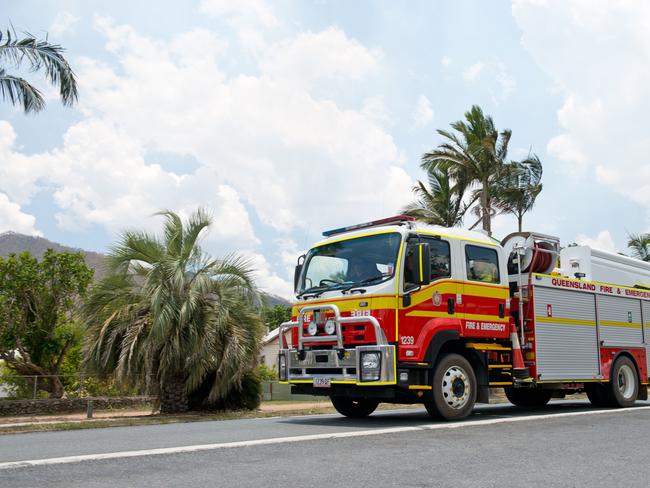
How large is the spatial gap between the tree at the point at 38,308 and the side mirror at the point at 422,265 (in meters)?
21.3

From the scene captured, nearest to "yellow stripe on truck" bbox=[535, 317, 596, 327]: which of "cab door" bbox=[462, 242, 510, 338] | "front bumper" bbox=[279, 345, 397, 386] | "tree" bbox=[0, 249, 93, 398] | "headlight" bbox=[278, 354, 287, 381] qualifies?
"cab door" bbox=[462, 242, 510, 338]

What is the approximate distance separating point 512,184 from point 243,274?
1477 cm

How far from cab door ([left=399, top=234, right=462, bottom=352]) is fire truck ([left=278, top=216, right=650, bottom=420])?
2 cm

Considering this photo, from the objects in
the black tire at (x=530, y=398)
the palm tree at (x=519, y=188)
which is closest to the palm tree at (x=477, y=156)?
the palm tree at (x=519, y=188)

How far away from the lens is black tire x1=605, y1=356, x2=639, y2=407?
13.9 meters

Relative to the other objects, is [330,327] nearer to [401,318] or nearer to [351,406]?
[401,318]

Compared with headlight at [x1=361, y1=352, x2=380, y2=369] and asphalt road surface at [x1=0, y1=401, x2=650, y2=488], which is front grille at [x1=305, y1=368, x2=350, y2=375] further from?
asphalt road surface at [x1=0, y1=401, x2=650, y2=488]

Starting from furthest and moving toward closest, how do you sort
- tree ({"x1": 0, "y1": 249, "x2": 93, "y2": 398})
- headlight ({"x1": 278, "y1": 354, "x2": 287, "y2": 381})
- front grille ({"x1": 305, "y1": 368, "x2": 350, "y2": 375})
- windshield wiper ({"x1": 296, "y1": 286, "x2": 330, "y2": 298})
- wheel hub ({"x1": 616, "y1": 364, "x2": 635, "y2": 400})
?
tree ({"x1": 0, "y1": 249, "x2": 93, "y2": 398}), wheel hub ({"x1": 616, "y1": 364, "x2": 635, "y2": 400}), headlight ({"x1": 278, "y1": 354, "x2": 287, "y2": 381}), windshield wiper ({"x1": 296, "y1": 286, "x2": 330, "y2": 298}), front grille ({"x1": 305, "y1": 368, "x2": 350, "y2": 375})

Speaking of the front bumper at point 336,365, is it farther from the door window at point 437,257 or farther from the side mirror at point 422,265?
the door window at point 437,257

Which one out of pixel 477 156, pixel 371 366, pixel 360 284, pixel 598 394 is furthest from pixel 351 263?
pixel 477 156

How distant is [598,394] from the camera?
14125mm

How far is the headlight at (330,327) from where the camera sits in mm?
10578

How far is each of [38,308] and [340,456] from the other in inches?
994

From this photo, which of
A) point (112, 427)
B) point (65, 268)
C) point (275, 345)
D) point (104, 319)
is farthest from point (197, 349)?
point (275, 345)
